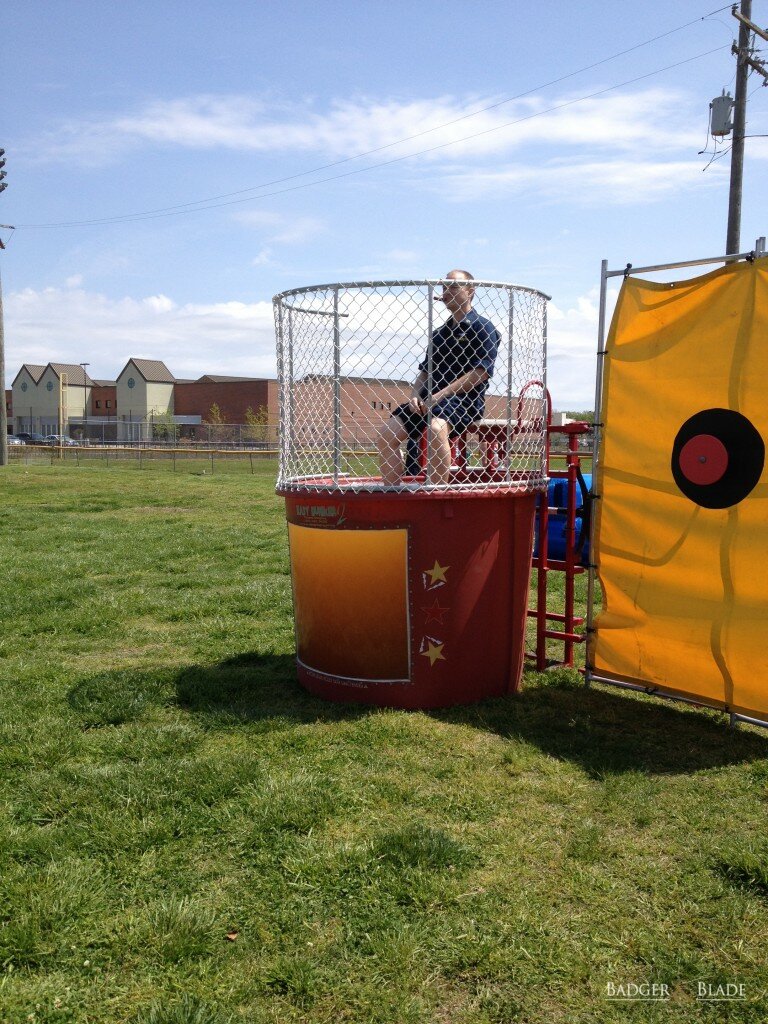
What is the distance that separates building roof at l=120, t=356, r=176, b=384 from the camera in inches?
3263

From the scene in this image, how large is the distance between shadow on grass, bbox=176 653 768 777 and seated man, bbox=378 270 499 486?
1.41 meters

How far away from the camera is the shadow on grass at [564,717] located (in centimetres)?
455

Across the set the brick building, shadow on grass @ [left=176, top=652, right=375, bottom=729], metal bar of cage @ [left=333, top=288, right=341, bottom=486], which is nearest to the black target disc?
metal bar of cage @ [left=333, top=288, right=341, bottom=486]

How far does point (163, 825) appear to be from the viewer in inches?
145

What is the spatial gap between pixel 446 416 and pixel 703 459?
1.47 meters

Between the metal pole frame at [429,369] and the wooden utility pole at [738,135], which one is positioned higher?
the wooden utility pole at [738,135]

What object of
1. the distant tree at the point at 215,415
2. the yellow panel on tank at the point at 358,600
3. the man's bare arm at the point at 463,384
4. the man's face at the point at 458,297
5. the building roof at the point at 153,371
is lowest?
the yellow panel on tank at the point at 358,600

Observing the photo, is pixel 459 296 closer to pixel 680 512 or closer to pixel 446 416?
pixel 446 416

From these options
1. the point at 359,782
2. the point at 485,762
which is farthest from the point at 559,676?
the point at 359,782

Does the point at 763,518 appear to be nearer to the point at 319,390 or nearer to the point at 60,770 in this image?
the point at 319,390

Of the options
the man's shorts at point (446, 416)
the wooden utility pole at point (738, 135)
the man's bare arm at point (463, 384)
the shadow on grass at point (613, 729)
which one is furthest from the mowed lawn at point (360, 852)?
the wooden utility pole at point (738, 135)

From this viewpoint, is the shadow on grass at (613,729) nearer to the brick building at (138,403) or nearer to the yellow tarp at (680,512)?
the yellow tarp at (680,512)

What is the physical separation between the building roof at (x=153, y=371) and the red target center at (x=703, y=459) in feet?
268

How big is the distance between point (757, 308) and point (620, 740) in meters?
2.39
